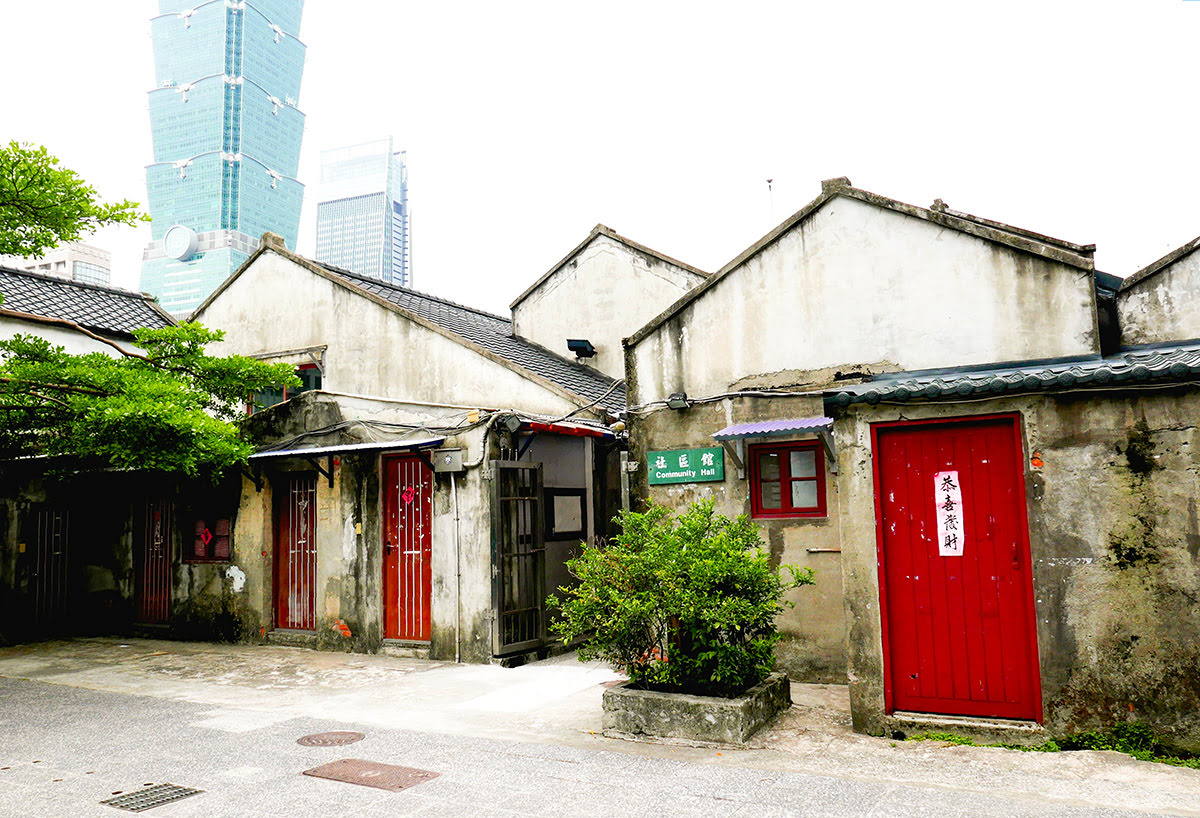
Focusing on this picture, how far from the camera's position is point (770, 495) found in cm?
905

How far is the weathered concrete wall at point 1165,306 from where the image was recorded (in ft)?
31.1

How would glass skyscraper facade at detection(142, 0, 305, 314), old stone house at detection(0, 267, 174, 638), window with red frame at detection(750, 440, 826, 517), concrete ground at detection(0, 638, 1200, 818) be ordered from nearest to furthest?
concrete ground at detection(0, 638, 1200, 818), window with red frame at detection(750, 440, 826, 517), old stone house at detection(0, 267, 174, 638), glass skyscraper facade at detection(142, 0, 305, 314)

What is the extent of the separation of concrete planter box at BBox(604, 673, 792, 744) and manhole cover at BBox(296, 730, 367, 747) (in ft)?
6.77

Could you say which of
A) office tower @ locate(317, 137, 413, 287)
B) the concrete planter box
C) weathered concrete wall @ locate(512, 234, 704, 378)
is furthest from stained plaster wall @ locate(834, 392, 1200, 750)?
office tower @ locate(317, 137, 413, 287)

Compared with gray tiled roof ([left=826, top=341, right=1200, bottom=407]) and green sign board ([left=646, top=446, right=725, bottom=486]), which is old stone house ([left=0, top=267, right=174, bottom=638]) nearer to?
green sign board ([left=646, top=446, right=725, bottom=486])

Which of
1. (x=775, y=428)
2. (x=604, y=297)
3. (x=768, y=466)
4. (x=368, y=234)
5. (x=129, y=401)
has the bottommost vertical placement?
(x=768, y=466)

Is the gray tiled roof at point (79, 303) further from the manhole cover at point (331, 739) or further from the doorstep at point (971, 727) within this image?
the doorstep at point (971, 727)

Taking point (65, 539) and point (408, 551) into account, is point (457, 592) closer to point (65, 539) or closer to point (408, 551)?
point (408, 551)

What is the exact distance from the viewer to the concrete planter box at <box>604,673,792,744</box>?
6.06 m

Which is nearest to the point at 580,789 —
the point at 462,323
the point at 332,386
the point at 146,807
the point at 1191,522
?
the point at 146,807

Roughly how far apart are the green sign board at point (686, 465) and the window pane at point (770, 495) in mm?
486

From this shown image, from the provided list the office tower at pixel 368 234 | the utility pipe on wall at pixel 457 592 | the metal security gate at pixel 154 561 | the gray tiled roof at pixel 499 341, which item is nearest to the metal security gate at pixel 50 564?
the metal security gate at pixel 154 561

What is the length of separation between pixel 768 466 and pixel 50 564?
11823 millimetres

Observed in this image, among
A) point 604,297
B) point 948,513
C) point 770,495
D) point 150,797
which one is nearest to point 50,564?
point 150,797
